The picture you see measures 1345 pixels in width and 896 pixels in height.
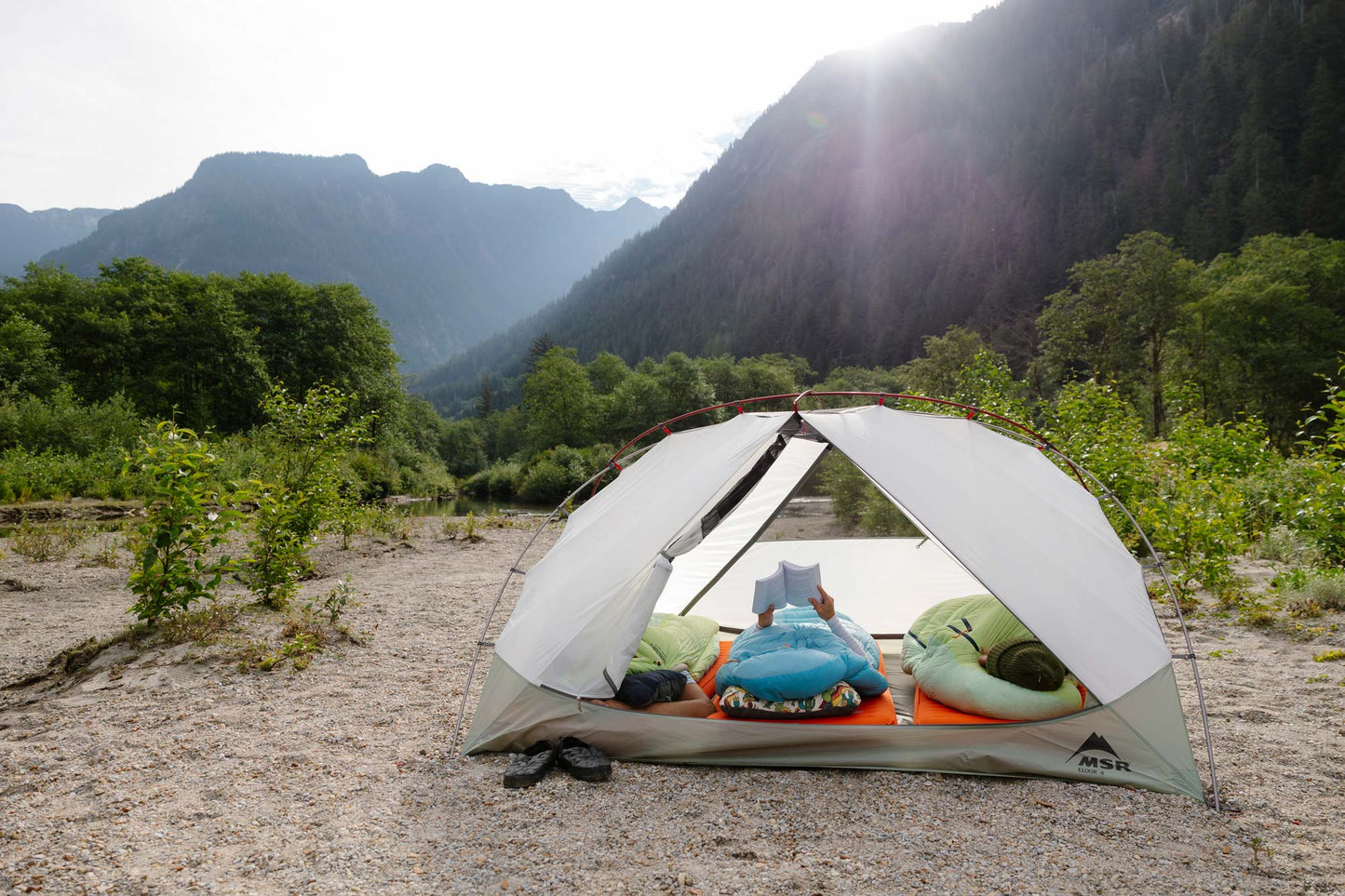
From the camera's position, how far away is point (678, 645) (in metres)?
4.36

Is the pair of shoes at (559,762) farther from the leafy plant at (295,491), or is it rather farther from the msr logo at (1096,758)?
the leafy plant at (295,491)

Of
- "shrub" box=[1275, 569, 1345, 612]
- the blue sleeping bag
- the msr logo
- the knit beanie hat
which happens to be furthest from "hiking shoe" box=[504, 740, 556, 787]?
"shrub" box=[1275, 569, 1345, 612]

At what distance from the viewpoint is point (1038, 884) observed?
7.93ft

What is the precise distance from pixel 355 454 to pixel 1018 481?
17697mm

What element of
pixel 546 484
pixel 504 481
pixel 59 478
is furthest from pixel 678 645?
pixel 504 481

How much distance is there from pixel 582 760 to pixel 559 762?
0.17 m

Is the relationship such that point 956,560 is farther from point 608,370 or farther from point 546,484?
point 608,370

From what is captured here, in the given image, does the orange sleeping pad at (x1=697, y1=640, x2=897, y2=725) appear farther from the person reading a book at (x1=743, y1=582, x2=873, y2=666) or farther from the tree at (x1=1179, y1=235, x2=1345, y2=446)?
the tree at (x1=1179, y1=235, x2=1345, y2=446)

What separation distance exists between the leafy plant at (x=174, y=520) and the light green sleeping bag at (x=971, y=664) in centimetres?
450

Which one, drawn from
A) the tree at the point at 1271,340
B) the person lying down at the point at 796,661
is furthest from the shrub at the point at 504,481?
the person lying down at the point at 796,661

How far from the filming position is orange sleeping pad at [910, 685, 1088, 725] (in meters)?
3.39

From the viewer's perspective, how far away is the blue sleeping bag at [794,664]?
3.49 m

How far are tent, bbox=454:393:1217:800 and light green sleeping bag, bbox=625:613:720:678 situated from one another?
0.47 metres

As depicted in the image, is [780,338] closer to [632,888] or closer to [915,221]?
[915,221]
